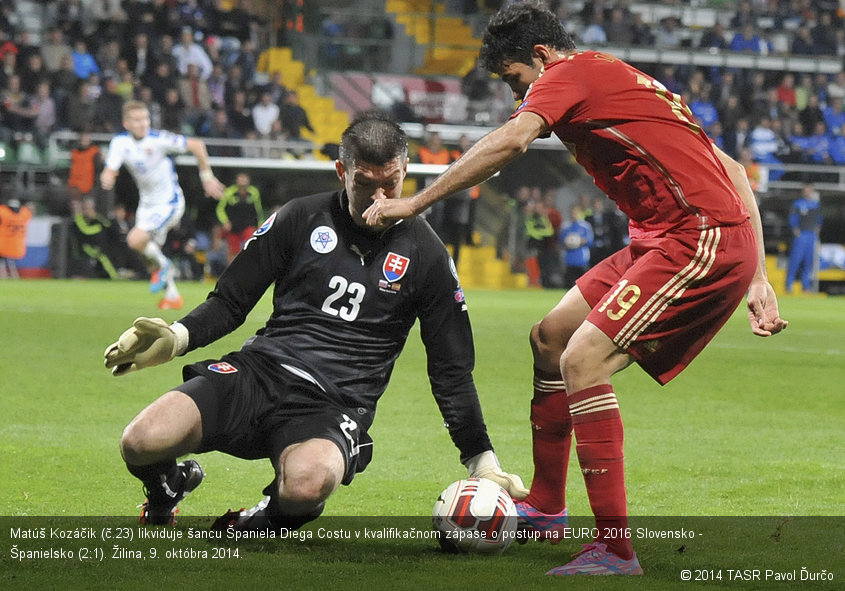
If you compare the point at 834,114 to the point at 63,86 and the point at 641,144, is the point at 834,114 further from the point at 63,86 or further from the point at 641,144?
the point at 641,144

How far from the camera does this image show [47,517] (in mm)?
4520

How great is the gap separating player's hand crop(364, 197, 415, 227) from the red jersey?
50 cm

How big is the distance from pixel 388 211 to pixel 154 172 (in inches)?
488

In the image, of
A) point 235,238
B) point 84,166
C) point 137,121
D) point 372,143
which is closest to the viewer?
point 372,143

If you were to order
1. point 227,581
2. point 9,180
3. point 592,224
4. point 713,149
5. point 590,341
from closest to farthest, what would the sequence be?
1. point 227,581
2. point 590,341
3. point 713,149
4. point 9,180
5. point 592,224

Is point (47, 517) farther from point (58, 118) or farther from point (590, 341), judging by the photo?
point (58, 118)

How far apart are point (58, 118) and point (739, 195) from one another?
65.3ft

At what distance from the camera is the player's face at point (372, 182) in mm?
4371

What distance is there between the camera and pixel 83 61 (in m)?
23.5

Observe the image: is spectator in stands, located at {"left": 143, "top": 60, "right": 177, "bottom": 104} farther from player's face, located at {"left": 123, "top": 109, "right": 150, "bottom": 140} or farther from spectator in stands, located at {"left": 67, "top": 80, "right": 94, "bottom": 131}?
player's face, located at {"left": 123, "top": 109, "right": 150, "bottom": 140}

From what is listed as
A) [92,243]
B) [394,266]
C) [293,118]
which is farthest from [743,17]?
[394,266]

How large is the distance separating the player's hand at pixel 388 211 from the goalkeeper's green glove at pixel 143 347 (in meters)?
0.86

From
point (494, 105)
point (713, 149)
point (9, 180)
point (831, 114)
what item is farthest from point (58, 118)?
point (713, 149)

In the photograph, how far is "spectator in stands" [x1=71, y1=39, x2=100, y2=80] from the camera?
23303mm
